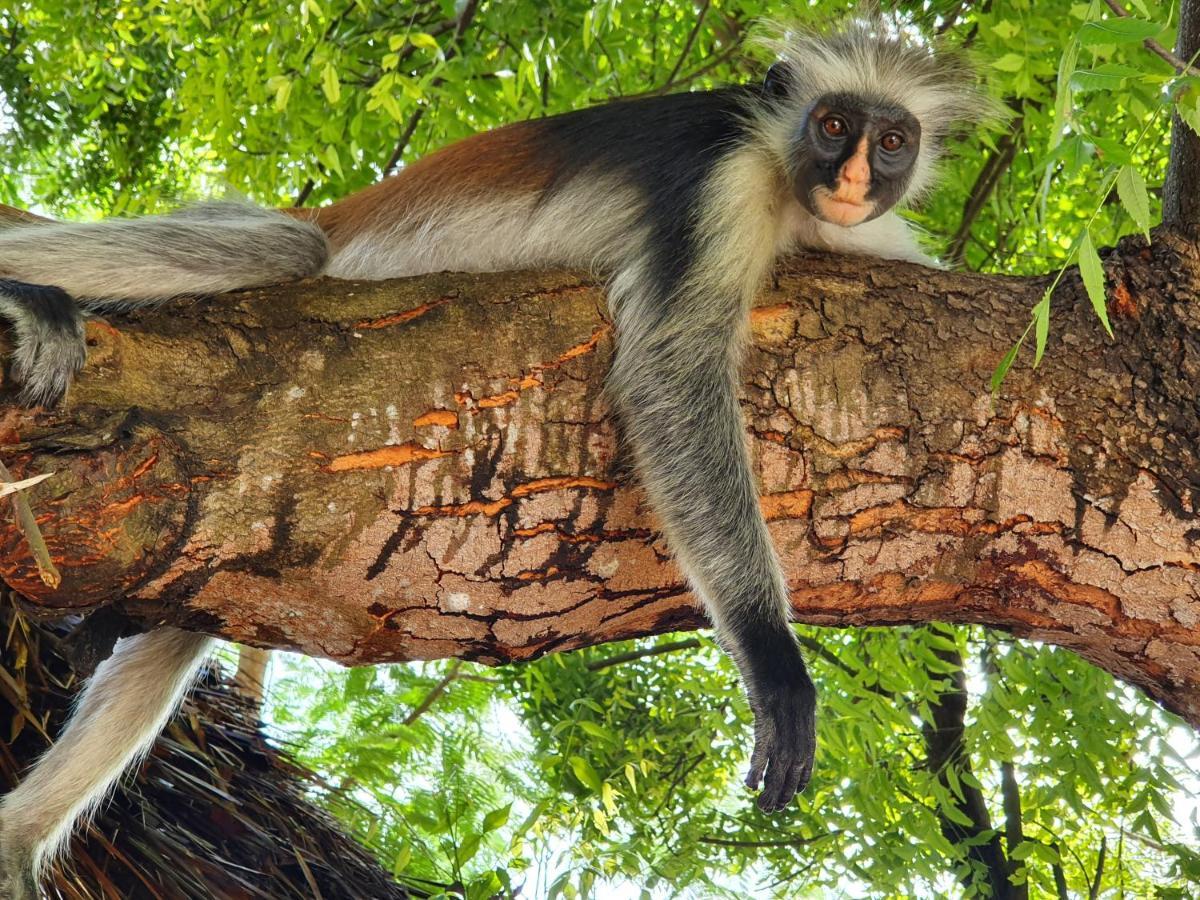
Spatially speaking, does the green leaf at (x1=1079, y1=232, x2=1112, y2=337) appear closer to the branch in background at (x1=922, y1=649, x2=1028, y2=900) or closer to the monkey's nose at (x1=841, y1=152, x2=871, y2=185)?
the monkey's nose at (x1=841, y1=152, x2=871, y2=185)

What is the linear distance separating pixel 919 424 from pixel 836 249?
54.0 inches

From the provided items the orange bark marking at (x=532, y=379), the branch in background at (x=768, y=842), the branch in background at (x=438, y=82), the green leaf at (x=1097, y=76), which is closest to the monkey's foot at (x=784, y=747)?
the orange bark marking at (x=532, y=379)

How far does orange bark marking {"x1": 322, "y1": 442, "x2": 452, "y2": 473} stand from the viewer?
9.66ft

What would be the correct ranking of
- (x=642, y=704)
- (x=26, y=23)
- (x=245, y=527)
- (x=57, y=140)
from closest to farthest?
(x=245, y=527), (x=642, y=704), (x=26, y=23), (x=57, y=140)

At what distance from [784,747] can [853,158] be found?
1.99 meters

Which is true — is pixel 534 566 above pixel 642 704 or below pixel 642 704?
below

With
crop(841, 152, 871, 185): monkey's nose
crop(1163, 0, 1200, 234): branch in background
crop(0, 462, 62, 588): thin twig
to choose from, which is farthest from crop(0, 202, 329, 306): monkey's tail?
crop(1163, 0, 1200, 234): branch in background

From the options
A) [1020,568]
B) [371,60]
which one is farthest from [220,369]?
[371,60]

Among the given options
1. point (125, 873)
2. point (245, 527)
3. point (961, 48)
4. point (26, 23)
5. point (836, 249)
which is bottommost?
point (125, 873)

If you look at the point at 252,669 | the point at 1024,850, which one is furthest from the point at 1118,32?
the point at 252,669

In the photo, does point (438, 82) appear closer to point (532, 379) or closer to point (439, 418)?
point (532, 379)

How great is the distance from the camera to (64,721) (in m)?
4.54

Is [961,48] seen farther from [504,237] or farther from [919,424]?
[919,424]

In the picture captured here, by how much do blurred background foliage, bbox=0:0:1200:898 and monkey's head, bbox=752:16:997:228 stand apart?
0.64ft
